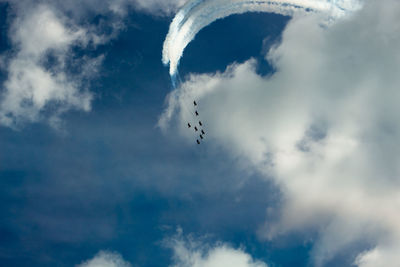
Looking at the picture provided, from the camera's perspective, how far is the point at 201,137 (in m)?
79.0

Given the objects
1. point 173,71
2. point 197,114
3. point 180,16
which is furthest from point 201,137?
point 180,16

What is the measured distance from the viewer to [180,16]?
6088cm

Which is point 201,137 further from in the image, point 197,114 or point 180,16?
point 180,16

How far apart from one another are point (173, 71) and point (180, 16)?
29.7 feet

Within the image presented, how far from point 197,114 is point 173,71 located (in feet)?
39.1

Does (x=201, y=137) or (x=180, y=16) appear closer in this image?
(x=180, y=16)

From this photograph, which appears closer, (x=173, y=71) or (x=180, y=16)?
(x=180, y=16)

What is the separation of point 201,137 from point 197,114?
621cm

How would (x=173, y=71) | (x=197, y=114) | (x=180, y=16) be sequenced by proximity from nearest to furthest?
1. (x=180, y=16)
2. (x=173, y=71)
3. (x=197, y=114)

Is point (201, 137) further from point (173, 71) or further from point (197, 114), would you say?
point (173, 71)

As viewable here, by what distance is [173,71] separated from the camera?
65.5 meters

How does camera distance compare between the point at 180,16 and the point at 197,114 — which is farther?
the point at 197,114

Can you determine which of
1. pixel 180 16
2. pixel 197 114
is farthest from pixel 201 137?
pixel 180 16

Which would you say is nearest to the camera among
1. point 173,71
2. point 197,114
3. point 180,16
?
point 180,16
